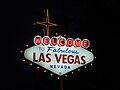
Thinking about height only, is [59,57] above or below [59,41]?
below

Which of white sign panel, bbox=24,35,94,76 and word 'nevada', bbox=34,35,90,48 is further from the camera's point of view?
word 'nevada', bbox=34,35,90,48

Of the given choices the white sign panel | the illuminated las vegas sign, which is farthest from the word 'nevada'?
the white sign panel

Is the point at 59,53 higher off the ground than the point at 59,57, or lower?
higher

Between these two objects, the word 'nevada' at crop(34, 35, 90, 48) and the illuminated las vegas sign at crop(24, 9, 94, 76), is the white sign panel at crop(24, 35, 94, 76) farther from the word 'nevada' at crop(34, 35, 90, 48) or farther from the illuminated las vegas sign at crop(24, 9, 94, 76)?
the word 'nevada' at crop(34, 35, 90, 48)

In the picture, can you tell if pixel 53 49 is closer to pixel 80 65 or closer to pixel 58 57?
pixel 58 57

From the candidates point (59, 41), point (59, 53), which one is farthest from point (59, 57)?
point (59, 41)

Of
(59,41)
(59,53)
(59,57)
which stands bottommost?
(59,57)

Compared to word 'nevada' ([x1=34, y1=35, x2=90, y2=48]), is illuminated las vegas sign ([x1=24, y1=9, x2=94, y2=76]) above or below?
below

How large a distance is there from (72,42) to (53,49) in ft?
3.40

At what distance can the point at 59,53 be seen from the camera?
17.1 m

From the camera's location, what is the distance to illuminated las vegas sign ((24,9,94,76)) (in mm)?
16562

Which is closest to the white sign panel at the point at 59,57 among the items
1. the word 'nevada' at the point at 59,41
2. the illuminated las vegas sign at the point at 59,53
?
the illuminated las vegas sign at the point at 59,53

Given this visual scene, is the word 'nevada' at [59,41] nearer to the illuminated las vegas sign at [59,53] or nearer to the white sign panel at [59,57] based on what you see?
the illuminated las vegas sign at [59,53]

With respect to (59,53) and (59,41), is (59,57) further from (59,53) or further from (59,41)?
(59,41)
